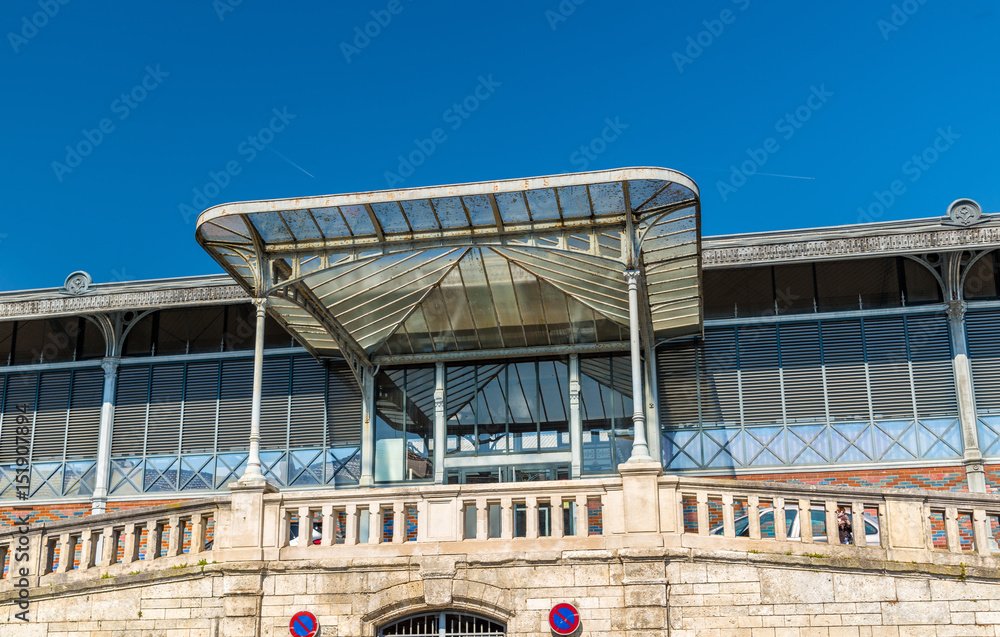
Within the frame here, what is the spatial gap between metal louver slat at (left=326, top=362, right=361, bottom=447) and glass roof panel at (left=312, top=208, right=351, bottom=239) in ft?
Result: 17.4

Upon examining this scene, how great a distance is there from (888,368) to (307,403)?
9970 mm

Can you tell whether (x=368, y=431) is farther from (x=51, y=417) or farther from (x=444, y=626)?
(x=444, y=626)

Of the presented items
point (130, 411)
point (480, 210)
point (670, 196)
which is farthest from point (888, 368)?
point (130, 411)

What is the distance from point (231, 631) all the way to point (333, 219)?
5.08 m

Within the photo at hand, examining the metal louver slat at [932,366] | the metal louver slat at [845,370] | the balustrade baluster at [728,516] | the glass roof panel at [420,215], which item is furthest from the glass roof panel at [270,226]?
the metal louver slat at [932,366]

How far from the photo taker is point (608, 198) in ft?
41.2

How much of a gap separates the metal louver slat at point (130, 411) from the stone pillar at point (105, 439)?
0.10 m

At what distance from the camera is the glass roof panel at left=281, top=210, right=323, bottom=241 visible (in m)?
12.8

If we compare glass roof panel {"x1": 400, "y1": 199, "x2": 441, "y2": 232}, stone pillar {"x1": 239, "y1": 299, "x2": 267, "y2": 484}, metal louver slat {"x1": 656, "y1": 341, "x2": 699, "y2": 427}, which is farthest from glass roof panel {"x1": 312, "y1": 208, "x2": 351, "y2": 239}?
metal louver slat {"x1": 656, "y1": 341, "x2": 699, "y2": 427}

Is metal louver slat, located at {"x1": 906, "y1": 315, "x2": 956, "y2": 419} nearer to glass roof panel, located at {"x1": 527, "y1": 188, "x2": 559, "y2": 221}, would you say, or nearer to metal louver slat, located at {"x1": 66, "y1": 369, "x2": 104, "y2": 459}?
glass roof panel, located at {"x1": 527, "y1": 188, "x2": 559, "y2": 221}

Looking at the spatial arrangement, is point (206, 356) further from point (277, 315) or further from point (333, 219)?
point (333, 219)

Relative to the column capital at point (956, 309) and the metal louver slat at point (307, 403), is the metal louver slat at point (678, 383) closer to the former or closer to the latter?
the column capital at point (956, 309)

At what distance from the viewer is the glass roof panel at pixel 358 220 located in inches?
500

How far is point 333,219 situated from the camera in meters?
13.0
